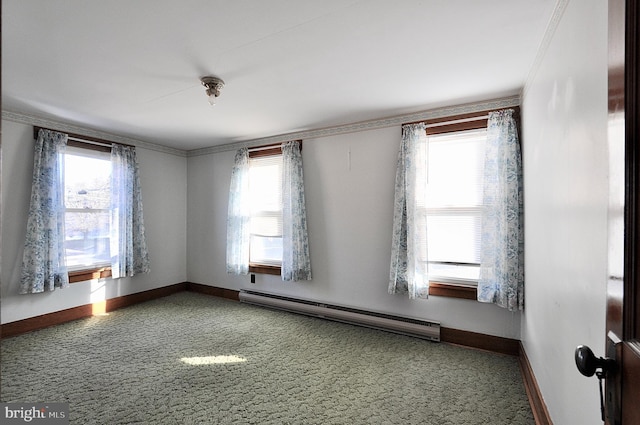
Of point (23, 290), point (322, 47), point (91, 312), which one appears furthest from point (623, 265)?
point (91, 312)

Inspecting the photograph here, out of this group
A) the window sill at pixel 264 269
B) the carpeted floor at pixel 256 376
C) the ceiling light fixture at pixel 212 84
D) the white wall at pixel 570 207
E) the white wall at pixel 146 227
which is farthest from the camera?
the window sill at pixel 264 269

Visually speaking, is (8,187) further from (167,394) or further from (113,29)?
(167,394)

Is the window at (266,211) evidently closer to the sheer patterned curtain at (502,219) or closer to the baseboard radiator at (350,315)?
the baseboard radiator at (350,315)

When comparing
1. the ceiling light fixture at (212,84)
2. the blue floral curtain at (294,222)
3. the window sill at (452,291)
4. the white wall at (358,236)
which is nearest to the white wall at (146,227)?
the white wall at (358,236)

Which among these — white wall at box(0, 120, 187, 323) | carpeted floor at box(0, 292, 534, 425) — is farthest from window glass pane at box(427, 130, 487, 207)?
white wall at box(0, 120, 187, 323)

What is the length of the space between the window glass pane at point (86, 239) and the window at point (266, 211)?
190cm

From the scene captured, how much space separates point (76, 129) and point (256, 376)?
368 centimetres

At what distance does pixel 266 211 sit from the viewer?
15.4ft

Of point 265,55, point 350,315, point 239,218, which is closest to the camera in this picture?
point 265,55

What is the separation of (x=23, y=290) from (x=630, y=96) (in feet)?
16.2

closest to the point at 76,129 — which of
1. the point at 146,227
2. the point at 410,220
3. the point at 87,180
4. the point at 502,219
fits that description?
the point at 87,180

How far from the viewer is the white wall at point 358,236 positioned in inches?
133

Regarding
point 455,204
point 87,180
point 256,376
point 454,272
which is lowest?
point 256,376

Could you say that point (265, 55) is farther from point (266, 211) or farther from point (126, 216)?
point (126, 216)
